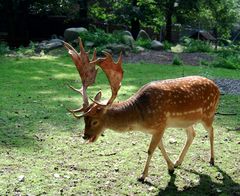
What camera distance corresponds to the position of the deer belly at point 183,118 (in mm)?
4821

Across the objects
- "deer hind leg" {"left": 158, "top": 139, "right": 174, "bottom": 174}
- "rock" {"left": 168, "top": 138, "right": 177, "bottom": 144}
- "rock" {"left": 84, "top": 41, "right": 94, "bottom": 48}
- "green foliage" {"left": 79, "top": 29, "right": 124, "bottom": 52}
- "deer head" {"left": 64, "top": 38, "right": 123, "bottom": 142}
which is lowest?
"rock" {"left": 84, "top": 41, "right": 94, "bottom": 48}

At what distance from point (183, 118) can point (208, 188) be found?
0.79 m

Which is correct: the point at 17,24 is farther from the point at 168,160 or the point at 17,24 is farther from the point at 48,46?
the point at 168,160

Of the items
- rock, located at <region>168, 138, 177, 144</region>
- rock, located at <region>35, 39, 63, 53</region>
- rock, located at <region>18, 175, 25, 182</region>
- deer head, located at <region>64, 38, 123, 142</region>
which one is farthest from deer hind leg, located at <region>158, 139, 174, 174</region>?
rock, located at <region>35, 39, 63, 53</region>

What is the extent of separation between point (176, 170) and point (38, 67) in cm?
887

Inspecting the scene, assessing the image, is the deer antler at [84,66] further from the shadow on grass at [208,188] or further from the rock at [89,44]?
the rock at [89,44]

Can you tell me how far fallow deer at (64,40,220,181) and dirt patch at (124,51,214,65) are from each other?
10445 mm

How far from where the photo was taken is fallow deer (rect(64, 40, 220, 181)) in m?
4.53

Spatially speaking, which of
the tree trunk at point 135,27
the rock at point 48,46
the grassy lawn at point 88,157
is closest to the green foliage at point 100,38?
the rock at point 48,46

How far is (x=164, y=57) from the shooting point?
55.2 feet

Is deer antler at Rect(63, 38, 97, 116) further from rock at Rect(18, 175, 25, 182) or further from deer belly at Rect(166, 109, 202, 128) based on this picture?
rock at Rect(18, 175, 25, 182)

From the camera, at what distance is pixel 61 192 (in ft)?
14.9

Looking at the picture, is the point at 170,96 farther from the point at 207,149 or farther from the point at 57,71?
the point at 57,71

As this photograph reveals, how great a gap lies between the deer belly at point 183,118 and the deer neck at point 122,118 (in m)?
0.39
